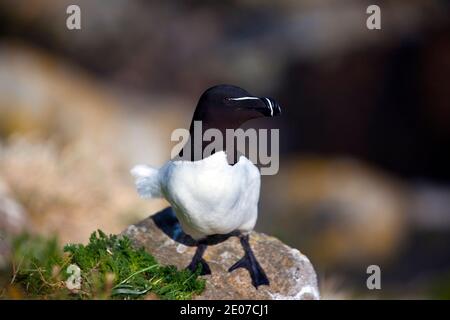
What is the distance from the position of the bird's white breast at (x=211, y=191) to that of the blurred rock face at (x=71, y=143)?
95.6 inches

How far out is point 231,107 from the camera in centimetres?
368

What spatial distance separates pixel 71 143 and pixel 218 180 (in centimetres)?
539

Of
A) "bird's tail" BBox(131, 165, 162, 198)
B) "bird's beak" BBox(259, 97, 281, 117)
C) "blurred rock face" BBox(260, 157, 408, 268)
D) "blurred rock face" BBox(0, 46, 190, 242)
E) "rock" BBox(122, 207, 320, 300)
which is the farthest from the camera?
"blurred rock face" BBox(260, 157, 408, 268)

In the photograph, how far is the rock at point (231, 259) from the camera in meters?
3.93

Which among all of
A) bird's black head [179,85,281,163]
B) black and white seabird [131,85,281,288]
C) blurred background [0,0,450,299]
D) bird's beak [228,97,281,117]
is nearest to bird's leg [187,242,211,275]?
black and white seabird [131,85,281,288]

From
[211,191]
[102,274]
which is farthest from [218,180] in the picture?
[102,274]

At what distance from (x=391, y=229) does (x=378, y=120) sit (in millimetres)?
1686

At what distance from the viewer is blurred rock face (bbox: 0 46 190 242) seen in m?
6.73

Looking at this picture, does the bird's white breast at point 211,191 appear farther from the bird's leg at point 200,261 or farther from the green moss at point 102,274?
the green moss at point 102,274

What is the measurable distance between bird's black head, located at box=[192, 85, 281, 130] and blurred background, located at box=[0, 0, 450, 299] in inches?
271

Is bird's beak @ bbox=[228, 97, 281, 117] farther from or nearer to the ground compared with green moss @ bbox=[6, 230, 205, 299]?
farther from the ground

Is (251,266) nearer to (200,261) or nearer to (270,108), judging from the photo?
(200,261)

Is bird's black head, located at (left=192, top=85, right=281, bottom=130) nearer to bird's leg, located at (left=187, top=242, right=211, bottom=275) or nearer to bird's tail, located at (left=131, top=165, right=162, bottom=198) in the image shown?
bird's tail, located at (left=131, top=165, right=162, bottom=198)

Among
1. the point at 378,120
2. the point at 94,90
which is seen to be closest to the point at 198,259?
the point at 94,90
